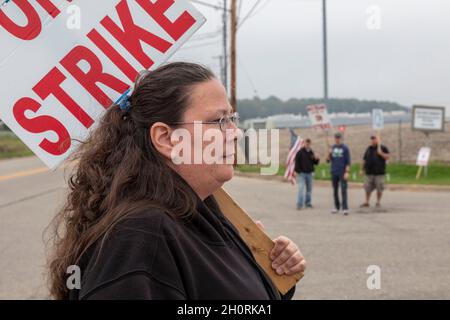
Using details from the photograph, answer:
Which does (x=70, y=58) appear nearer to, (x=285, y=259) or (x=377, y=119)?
(x=285, y=259)

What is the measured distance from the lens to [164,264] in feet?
5.41

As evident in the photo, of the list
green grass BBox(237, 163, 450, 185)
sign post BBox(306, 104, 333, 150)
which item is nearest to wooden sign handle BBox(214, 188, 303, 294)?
green grass BBox(237, 163, 450, 185)

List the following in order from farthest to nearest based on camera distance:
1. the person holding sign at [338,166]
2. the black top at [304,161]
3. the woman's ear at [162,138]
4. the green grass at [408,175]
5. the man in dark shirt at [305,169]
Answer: the green grass at [408,175], the black top at [304,161], the man in dark shirt at [305,169], the person holding sign at [338,166], the woman's ear at [162,138]

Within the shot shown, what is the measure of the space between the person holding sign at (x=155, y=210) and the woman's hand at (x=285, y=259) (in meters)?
→ 0.27

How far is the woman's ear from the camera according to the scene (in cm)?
194

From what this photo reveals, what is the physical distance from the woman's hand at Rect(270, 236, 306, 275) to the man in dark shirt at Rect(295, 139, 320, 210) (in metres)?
13.3

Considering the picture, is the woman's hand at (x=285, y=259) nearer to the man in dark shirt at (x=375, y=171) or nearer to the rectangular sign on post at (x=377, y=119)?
the man in dark shirt at (x=375, y=171)

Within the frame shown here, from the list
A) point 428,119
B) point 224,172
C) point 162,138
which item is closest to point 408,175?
point 428,119

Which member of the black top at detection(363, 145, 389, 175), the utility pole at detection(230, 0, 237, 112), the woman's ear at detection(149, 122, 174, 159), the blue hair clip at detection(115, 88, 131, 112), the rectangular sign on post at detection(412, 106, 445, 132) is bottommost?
the black top at detection(363, 145, 389, 175)

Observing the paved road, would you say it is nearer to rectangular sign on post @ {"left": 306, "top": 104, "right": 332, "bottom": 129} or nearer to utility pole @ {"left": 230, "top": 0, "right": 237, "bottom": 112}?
rectangular sign on post @ {"left": 306, "top": 104, "right": 332, "bottom": 129}

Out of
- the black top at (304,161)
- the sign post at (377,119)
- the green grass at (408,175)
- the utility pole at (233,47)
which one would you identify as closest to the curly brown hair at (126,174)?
the black top at (304,161)

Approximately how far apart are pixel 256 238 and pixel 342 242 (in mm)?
8224

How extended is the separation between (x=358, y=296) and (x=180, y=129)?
5.29 m

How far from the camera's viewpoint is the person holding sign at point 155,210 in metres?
1.64
